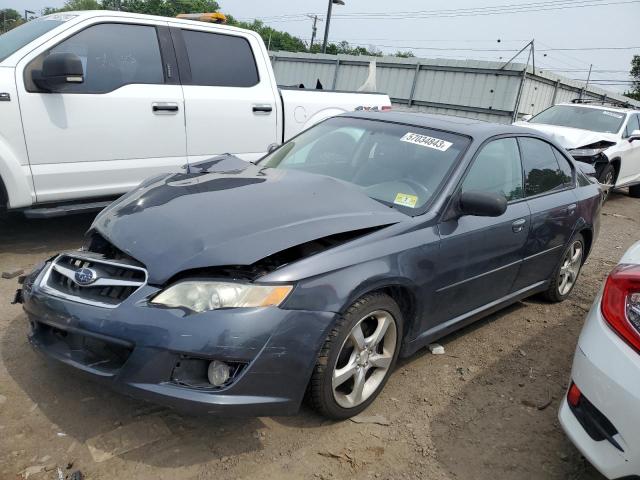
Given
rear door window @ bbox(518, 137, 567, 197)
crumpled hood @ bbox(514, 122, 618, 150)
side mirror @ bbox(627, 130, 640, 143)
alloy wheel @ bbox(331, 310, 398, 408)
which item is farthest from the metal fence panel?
alloy wheel @ bbox(331, 310, 398, 408)

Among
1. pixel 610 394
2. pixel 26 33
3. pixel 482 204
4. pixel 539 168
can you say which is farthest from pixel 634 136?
pixel 26 33

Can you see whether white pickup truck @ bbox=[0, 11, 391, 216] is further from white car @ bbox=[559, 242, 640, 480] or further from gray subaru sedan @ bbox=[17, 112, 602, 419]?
white car @ bbox=[559, 242, 640, 480]

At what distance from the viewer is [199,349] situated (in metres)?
2.27

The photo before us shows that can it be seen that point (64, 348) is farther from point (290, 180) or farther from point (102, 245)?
→ point (290, 180)

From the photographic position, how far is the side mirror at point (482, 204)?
3064 millimetres

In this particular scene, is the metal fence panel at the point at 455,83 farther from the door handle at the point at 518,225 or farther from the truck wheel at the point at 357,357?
the truck wheel at the point at 357,357

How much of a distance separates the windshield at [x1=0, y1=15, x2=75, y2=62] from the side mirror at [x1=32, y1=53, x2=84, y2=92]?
35cm

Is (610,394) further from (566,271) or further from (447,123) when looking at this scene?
(566,271)

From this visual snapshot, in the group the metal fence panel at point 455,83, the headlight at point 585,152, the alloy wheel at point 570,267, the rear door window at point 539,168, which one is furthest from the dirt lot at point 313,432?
the metal fence panel at point 455,83

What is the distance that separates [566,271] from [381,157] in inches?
88.4

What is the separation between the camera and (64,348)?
8.45ft

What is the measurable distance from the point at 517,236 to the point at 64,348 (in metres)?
2.85

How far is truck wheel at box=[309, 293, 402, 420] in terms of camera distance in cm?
260

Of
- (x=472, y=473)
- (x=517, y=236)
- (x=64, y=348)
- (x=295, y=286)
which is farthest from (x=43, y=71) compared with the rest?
(x=472, y=473)
